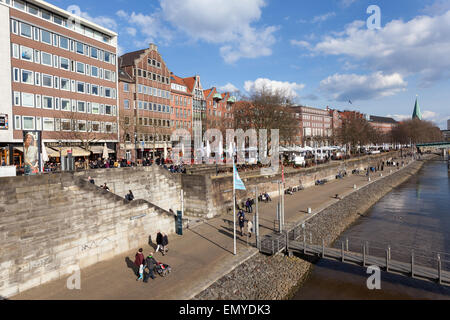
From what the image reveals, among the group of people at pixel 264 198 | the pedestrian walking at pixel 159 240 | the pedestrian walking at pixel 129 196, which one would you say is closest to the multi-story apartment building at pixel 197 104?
the group of people at pixel 264 198

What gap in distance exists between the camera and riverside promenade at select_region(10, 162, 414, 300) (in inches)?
511

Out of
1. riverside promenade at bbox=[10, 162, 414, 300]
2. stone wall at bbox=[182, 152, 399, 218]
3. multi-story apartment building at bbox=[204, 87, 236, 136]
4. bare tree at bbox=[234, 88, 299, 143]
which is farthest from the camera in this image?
multi-story apartment building at bbox=[204, 87, 236, 136]

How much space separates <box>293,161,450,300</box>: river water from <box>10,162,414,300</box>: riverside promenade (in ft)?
15.1

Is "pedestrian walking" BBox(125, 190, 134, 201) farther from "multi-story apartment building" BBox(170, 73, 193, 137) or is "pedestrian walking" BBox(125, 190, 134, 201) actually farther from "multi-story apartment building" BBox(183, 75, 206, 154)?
"multi-story apartment building" BBox(183, 75, 206, 154)

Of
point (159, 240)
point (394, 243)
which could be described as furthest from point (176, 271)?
point (394, 243)

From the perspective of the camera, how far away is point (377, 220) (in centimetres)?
3195

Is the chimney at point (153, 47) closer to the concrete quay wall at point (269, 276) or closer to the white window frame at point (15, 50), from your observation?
the white window frame at point (15, 50)

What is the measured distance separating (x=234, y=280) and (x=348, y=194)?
29215 millimetres

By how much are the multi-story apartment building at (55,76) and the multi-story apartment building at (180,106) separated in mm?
18717

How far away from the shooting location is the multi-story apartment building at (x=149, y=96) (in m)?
54.0

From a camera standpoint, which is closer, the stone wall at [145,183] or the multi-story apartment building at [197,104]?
the stone wall at [145,183]

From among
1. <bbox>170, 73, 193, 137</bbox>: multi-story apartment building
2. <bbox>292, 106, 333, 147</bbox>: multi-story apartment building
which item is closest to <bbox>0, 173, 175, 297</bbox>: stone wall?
<bbox>170, 73, 193, 137</bbox>: multi-story apartment building
